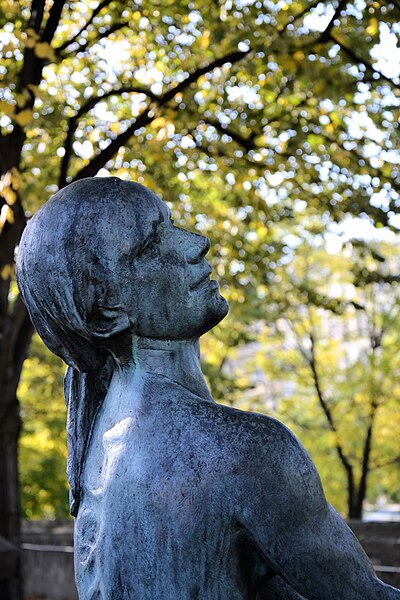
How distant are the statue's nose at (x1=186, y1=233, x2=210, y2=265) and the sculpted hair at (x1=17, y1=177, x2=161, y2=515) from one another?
0.45 feet

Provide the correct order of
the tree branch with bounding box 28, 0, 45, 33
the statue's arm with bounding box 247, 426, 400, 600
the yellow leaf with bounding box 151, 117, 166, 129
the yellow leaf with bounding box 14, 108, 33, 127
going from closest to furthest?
the statue's arm with bounding box 247, 426, 400, 600 → the yellow leaf with bounding box 14, 108, 33, 127 → the tree branch with bounding box 28, 0, 45, 33 → the yellow leaf with bounding box 151, 117, 166, 129

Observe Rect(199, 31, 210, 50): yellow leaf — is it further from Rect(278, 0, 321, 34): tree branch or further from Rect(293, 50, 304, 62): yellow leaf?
Rect(293, 50, 304, 62): yellow leaf

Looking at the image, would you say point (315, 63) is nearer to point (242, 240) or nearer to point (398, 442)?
point (242, 240)

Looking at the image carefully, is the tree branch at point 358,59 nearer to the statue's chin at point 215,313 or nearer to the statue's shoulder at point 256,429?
the statue's chin at point 215,313

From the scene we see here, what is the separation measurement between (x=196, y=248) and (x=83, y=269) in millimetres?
330

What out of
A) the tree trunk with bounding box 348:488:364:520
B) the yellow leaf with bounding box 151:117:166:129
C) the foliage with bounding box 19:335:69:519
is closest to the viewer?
the yellow leaf with bounding box 151:117:166:129

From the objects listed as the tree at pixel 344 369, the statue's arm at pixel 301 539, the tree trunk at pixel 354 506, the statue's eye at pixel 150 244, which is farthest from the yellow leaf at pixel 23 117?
the tree trunk at pixel 354 506

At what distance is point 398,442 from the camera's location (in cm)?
1928

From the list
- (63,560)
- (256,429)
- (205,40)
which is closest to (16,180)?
(205,40)

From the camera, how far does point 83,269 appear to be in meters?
2.35

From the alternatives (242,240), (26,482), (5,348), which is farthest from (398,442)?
(5,348)

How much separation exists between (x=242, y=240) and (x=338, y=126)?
2.20 metres

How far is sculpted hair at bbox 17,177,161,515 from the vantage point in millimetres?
2354

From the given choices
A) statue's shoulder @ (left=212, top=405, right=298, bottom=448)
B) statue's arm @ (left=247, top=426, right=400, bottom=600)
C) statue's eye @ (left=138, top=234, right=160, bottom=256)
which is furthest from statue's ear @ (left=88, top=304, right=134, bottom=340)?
statue's arm @ (left=247, top=426, right=400, bottom=600)
